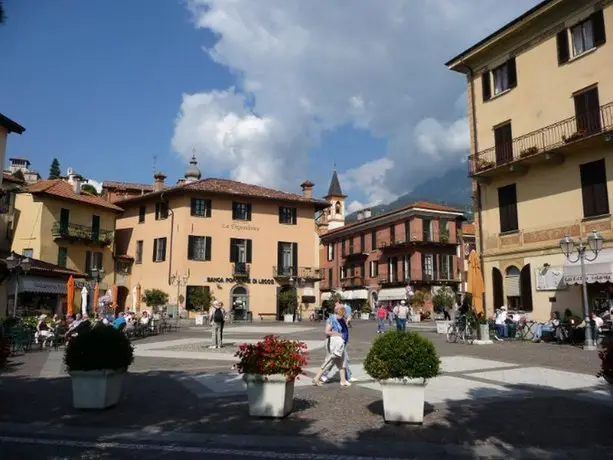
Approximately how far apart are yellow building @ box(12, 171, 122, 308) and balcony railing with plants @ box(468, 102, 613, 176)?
2374 centimetres

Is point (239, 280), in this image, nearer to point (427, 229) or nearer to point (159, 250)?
point (159, 250)

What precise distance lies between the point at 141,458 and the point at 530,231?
1985cm

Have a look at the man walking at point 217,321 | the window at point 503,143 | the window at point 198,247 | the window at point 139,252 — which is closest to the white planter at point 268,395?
the man walking at point 217,321

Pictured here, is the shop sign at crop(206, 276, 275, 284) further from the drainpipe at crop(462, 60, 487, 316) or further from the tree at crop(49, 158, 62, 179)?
the tree at crop(49, 158, 62, 179)

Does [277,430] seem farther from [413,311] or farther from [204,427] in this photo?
[413,311]

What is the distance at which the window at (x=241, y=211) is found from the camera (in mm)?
41688

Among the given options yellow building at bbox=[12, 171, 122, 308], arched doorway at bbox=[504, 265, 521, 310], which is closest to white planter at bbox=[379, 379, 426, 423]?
arched doorway at bbox=[504, 265, 521, 310]

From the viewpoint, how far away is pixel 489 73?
80.0ft

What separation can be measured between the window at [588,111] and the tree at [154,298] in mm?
27953

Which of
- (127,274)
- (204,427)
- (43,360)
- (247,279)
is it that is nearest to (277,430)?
(204,427)

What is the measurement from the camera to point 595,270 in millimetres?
17922

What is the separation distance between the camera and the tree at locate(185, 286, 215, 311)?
125 feet

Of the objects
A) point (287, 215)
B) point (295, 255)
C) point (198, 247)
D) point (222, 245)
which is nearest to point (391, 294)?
point (295, 255)

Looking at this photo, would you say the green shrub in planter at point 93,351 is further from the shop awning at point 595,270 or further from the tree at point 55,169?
the tree at point 55,169
